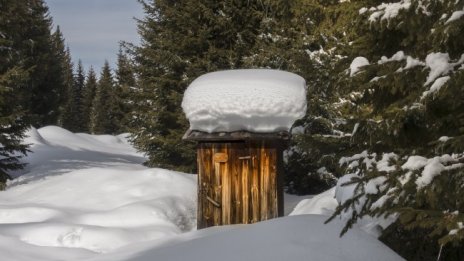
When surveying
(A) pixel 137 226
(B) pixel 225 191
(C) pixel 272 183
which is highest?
(C) pixel 272 183

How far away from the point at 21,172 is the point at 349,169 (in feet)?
50.2

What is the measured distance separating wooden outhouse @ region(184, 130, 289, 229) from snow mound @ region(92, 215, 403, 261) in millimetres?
3244

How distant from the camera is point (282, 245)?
16.8 ft

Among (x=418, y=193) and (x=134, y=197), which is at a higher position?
(x=418, y=193)

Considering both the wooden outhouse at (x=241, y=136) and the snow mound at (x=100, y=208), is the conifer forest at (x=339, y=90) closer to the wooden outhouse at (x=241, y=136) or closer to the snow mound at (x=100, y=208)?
the wooden outhouse at (x=241, y=136)

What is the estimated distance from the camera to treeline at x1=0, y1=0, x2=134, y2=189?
15422 millimetres

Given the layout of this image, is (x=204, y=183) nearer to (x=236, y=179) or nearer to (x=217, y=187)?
(x=217, y=187)

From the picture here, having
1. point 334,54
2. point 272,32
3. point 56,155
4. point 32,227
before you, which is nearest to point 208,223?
point 32,227

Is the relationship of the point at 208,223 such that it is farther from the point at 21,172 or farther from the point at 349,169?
the point at 21,172

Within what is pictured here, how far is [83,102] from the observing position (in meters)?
65.4

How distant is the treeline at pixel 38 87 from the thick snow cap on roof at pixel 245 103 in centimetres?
743

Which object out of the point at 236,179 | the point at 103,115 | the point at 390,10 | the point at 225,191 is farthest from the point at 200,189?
the point at 103,115

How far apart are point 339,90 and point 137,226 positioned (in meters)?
7.18

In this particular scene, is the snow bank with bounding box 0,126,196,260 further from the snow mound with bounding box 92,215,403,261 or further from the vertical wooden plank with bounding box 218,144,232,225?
the snow mound with bounding box 92,215,403,261
